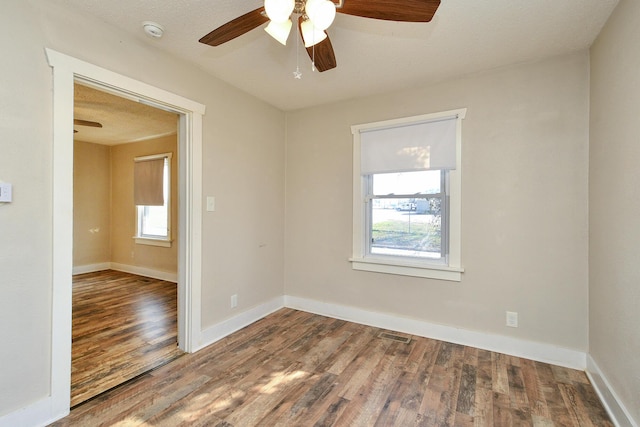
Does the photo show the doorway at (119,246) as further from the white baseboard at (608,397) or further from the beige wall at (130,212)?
the white baseboard at (608,397)

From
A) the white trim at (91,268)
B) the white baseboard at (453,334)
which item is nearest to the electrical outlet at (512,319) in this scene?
the white baseboard at (453,334)

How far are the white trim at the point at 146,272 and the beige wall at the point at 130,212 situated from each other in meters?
0.05

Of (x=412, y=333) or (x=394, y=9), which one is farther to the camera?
(x=412, y=333)

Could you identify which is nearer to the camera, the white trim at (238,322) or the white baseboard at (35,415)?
the white baseboard at (35,415)

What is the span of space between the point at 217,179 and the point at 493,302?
9.13 ft

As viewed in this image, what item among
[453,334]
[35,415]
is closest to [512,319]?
[453,334]

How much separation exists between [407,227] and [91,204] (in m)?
5.89

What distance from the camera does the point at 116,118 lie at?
4074 mm

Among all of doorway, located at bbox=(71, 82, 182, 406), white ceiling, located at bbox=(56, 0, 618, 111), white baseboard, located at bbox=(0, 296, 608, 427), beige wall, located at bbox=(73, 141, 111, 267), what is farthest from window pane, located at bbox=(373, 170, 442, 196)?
beige wall, located at bbox=(73, 141, 111, 267)

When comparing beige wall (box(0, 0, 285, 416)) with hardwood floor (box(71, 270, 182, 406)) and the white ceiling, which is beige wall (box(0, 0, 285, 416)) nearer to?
the white ceiling

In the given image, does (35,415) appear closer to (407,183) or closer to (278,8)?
(278,8)

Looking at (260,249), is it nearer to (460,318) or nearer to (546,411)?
(460,318)

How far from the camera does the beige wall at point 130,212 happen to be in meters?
5.00

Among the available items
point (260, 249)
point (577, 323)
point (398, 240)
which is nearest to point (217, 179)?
point (260, 249)
